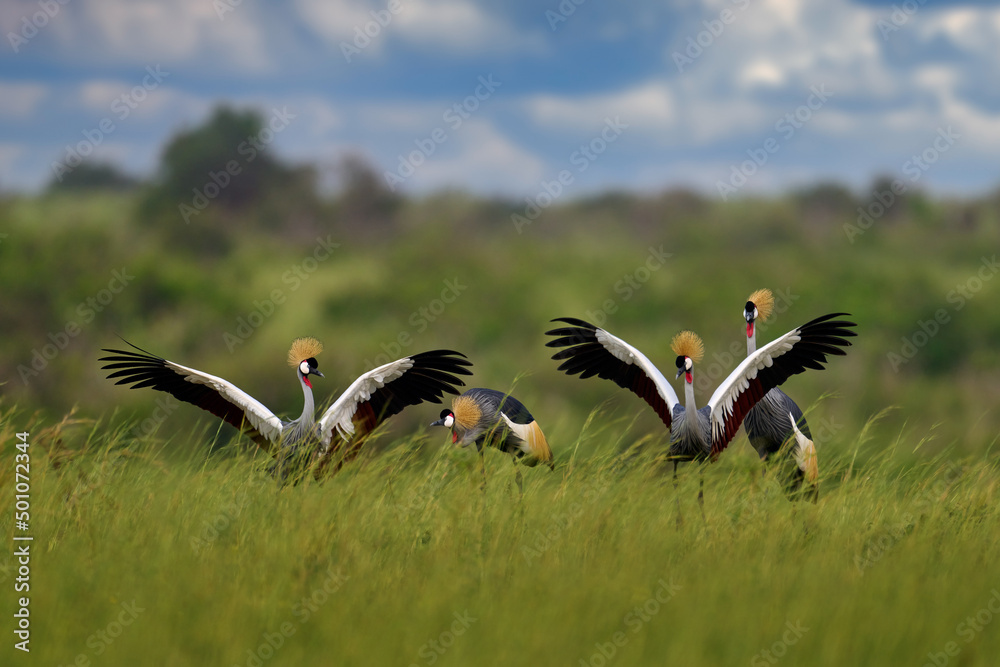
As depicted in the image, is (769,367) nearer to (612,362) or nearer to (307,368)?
(612,362)

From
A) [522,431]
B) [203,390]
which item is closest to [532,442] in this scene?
[522,431]

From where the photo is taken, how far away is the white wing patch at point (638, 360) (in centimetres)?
695

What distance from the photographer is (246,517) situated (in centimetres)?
557

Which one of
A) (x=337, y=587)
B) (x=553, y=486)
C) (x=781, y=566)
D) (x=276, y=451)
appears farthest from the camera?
(x=276, y=451)

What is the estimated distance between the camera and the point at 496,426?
7176mm

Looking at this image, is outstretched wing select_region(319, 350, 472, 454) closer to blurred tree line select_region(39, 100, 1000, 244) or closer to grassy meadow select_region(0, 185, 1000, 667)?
grassy meadow select_region(0, 185, 1000, 667)

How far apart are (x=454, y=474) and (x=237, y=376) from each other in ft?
42.9

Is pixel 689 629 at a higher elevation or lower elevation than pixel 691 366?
lower

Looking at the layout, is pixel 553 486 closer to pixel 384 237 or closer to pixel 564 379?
pixel 564 379

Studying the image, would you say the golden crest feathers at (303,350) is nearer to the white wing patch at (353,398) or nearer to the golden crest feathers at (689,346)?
the white wing patch at (353,398)

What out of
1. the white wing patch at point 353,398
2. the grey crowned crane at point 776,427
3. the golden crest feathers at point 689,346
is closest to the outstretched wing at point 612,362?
the golden crest feathers at point 689,346

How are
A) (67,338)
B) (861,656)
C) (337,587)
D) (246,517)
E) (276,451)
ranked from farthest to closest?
(67,338) < (276,451) < (246,517) < (337,587) < (861,656)

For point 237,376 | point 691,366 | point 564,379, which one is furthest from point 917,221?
point 691,366

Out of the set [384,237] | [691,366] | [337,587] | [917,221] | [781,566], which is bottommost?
[337,587]
